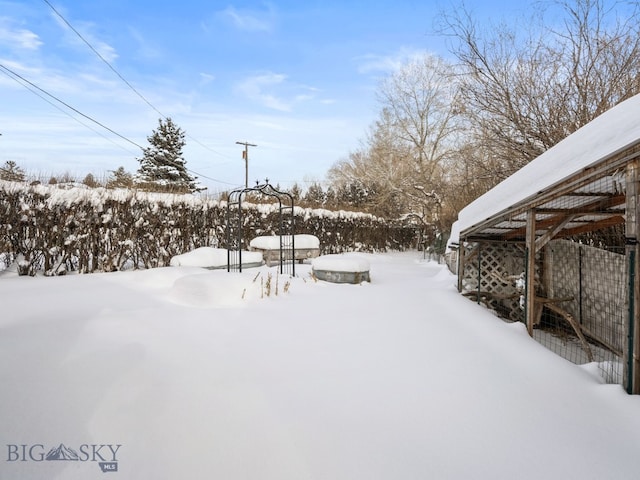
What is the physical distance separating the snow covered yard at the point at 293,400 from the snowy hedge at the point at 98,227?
3.03m

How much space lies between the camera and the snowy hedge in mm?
6680

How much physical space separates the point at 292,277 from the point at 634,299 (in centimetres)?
582

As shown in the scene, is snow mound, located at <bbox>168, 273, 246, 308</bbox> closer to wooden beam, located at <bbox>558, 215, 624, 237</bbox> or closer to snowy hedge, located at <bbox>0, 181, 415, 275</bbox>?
snowy hedge, located at <bbox>0, 181, 415, 275</bbox>

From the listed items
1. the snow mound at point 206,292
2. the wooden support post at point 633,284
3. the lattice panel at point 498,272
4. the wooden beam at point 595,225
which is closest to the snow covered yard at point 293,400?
the wooden support post at point 633,284

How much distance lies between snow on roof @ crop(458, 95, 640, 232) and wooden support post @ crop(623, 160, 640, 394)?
255mm

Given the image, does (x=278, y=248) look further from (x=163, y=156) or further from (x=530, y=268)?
(x=163, y=156)

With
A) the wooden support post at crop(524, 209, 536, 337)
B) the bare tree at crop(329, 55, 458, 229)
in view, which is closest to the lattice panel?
the wooden support post at crop(524, 209, 536, 337)

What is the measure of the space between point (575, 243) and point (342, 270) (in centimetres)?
412

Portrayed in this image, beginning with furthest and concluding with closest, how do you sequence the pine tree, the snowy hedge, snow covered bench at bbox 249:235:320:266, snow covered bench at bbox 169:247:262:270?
the pine tree → snow covered bench at bbox 249:235:320:266 → snow covered bench at bbox 169:247:262:270 → the snowy hedge

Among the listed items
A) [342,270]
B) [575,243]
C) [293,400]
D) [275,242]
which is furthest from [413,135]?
[293,400]

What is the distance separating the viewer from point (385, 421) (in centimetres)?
238

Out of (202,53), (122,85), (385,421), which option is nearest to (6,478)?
(385,421)

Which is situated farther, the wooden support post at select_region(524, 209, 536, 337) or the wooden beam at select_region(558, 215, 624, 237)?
the wooden beam at select_region(558, 215, 624, 237)

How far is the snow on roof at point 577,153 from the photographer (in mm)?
2631
